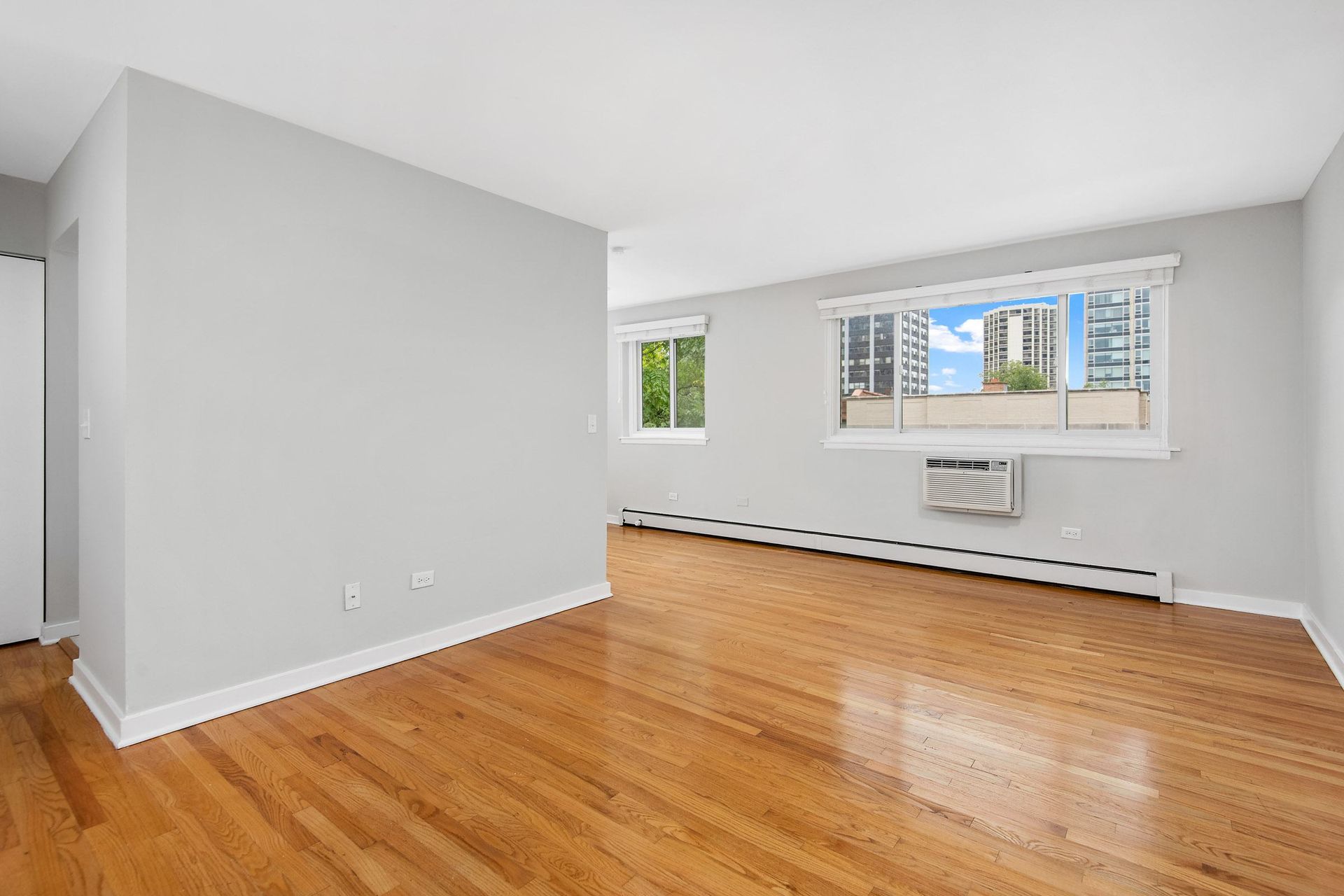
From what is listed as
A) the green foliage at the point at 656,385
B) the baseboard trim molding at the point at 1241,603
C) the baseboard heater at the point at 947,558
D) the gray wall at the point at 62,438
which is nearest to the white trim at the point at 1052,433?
the baseboard heater at the point at 947,558

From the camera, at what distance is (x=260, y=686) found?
272 centimetres

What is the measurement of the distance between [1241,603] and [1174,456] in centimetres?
99

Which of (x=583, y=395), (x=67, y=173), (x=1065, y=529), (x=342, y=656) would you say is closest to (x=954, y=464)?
(x=1065, y=529)

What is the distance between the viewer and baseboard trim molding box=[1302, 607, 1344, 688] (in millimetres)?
2983

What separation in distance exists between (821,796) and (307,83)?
318 cm

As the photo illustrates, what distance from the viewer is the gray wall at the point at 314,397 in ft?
8.07

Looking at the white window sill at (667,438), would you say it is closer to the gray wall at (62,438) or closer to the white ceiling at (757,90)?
the white ceiling at (757,90)

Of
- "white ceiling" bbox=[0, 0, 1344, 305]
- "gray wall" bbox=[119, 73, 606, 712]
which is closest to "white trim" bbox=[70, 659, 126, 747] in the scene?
"gray wall" bbox=[119, 73, 606, 712]

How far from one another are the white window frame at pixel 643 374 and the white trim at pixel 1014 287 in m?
1.60

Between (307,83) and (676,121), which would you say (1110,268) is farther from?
(307,83)

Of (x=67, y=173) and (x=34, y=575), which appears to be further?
(x=34, y=575)

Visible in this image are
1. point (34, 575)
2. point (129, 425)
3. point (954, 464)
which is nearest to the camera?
point (129, 425)

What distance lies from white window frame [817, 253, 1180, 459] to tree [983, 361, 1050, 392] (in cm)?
11

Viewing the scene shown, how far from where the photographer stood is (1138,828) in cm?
188
